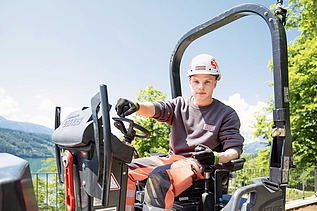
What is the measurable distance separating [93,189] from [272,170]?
1.06m

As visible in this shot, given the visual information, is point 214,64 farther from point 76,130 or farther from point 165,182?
point 76,130

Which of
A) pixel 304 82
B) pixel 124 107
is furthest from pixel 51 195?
pixel 304 82

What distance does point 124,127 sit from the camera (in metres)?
2.26

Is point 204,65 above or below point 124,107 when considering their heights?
above

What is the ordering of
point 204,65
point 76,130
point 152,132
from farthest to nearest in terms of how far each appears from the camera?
point 152,132, point 204,65, point 76,130

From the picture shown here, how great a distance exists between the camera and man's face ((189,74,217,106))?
2594 mm

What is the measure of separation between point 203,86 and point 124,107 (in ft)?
2.12

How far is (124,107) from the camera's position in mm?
2316

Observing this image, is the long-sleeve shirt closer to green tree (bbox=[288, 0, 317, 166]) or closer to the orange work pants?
the orange work pants

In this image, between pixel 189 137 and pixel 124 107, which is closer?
pixel 124 107

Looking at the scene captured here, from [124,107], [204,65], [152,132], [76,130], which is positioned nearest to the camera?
[76,130]

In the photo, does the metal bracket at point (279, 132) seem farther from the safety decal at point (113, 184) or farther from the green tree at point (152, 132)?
the green tree at point (152, 132)

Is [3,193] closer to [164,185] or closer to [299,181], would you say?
[164,185]

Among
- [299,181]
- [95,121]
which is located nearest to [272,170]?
[95,121]
